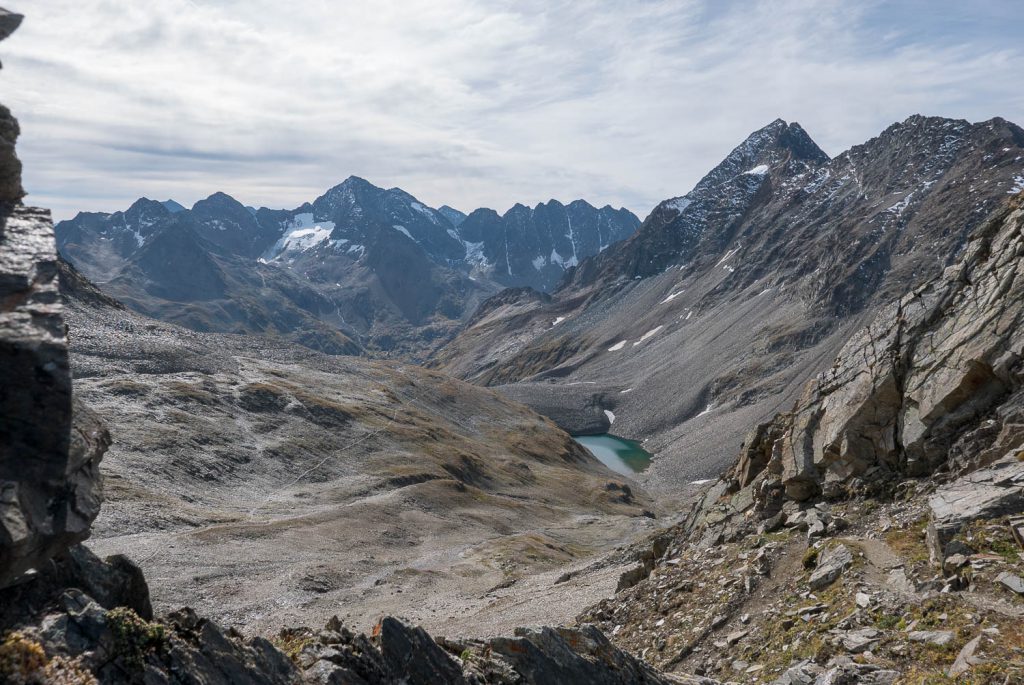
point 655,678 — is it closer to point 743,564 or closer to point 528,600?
point 743,564

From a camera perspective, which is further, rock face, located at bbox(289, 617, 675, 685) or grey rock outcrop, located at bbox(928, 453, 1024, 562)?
grey rock outcrop, located at bbox(928, 453, 1024, 562)

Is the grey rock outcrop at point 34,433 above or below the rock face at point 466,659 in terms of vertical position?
above

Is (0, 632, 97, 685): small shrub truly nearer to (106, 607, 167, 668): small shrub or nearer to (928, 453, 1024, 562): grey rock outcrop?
(106, 607, 167, 668): small shrub

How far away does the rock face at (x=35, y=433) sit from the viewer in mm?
8945

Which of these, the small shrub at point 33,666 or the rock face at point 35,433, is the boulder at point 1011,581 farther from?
the rock face at point 35,433

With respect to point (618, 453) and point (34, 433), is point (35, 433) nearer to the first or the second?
point (34, 433)

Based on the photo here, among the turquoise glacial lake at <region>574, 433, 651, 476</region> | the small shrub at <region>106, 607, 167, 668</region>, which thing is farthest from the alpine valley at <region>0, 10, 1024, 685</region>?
the turquoise glacial lake at <region>574, 433, 651, 476</region>

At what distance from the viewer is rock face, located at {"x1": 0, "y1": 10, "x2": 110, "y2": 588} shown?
895 cm

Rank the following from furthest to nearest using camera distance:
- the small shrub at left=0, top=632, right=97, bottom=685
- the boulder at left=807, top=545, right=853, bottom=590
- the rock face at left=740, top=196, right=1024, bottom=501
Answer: the rock face at left=740, top=196, right=1024, bottom=501, the boulder at left=807, top=545, right=853, bottom=590, the small shrub at left=0, top=632, right=97, bottom=685

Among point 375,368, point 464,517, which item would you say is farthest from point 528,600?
point 375,368

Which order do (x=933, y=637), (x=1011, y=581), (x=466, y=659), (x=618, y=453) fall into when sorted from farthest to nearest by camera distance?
(x=618, y=453) < (x=1011, y=581) < (x=933, y=637) < (x=466, y=659)

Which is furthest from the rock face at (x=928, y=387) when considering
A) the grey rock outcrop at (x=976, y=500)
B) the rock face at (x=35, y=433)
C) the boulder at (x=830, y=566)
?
the rock face at (x=35, y=433)

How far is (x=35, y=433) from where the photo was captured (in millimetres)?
9211

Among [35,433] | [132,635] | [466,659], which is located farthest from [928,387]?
[35,433]
